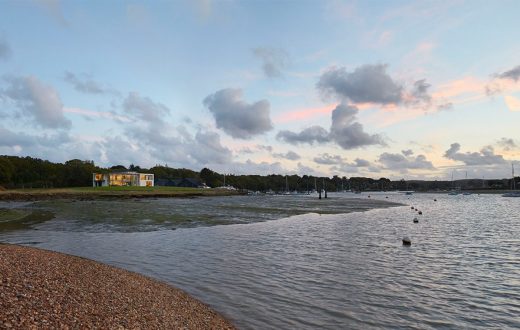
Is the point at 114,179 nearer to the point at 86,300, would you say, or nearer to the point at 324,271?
the point at 324,271

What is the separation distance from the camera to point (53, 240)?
2495 cm

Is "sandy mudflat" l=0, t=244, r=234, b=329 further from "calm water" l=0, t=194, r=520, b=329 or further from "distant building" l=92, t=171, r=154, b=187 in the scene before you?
"distant building" l=92, t=171, r=154, b=187

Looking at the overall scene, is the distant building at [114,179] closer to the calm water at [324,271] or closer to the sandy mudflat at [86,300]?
the calm water at [324,271]

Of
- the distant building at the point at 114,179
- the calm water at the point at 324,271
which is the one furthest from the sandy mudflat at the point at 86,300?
the distant building at the point at 114,179

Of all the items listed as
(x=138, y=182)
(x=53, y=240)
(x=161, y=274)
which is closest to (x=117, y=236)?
(x=53, y=240)

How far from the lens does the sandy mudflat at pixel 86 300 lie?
749 cm

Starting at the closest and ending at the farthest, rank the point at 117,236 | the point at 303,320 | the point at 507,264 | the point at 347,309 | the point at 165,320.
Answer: the point at 165,320 < the point at 303,320 < the point at 347,309 < the point at 507,264 < the point at 117,236

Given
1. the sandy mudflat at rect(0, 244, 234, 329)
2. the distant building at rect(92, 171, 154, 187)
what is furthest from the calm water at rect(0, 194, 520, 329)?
the distant building at rect(92, 171, 154, 187)

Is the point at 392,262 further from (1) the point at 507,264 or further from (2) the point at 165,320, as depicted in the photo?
(2) the point at 165,320

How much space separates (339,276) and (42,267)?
11.4 m

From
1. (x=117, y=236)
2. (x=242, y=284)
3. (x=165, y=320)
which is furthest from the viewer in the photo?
(x=117, y=236)

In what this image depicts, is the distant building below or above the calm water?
above

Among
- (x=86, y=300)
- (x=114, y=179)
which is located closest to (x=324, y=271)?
(x=86, y=300)

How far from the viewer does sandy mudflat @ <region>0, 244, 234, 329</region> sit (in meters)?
7.49
